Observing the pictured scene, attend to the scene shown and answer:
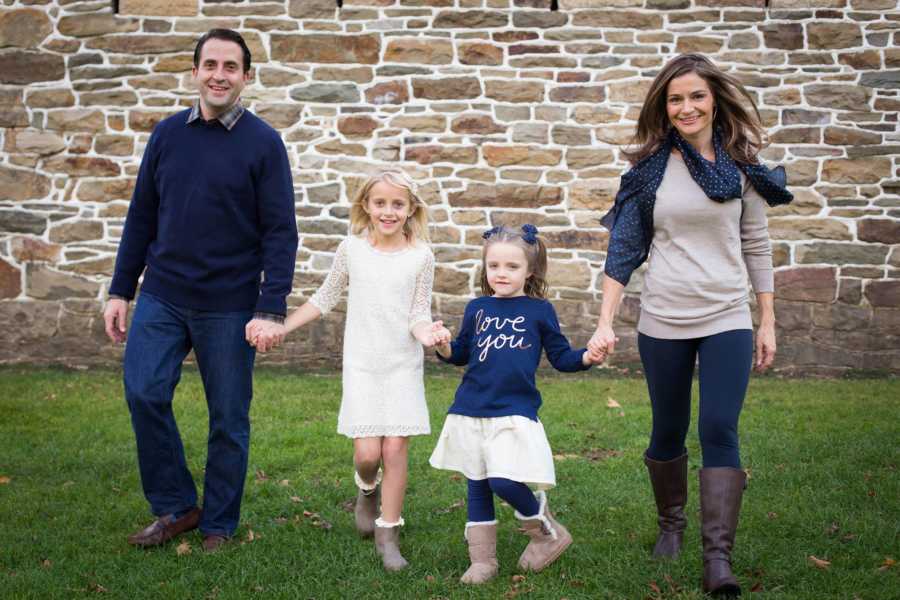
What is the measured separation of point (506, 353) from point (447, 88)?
18.0ft

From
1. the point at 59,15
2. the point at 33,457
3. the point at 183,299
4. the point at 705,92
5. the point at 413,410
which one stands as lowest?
the point at 33,457

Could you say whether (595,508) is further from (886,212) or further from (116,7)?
(116,7)

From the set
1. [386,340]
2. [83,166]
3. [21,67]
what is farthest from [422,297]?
[21,67]

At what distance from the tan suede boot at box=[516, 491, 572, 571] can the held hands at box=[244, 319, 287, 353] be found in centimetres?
116

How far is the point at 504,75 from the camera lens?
8469 millimetres

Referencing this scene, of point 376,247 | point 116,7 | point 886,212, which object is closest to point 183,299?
point 376,247

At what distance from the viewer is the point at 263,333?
3.64m

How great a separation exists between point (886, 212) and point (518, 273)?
6.18 m

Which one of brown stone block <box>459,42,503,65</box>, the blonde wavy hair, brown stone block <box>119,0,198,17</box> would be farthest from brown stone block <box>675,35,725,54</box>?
the blonde wavy hair

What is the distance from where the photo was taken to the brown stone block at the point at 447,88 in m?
8.47

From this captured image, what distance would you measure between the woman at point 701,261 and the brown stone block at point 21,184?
6.70m

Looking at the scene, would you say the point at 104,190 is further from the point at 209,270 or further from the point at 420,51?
the point at 209,270

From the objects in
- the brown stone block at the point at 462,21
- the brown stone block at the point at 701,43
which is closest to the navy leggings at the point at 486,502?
the brown stone block at the point at 462,21

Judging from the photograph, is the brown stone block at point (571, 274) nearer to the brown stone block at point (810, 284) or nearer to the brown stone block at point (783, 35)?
the brown stone block at point (810, 284)
